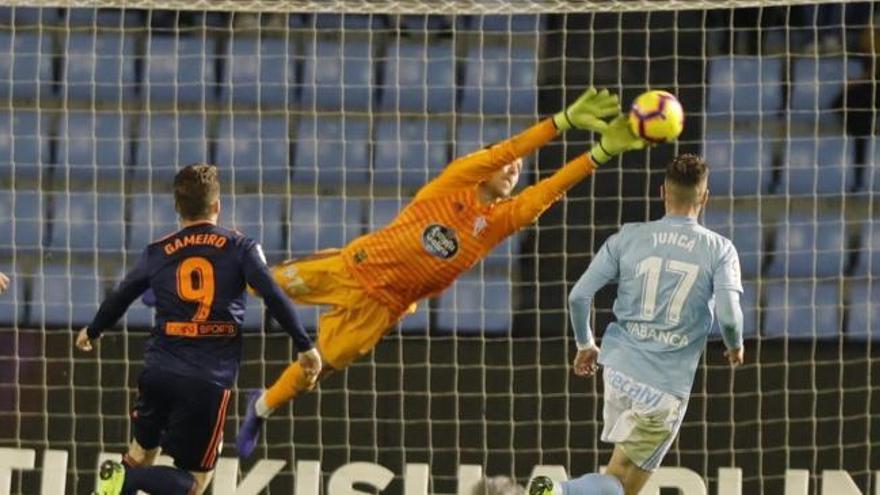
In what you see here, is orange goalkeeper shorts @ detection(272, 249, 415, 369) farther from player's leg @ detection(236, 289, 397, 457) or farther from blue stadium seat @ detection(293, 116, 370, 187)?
blue stadium seat @ detection(293, 116, 370, 187)

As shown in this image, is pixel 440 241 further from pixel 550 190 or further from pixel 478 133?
pixel 478 133

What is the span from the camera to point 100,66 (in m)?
10.6

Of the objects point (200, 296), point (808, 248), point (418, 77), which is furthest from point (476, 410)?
point (200, 296)

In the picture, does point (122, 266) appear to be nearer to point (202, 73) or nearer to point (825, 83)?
point (202, 73)

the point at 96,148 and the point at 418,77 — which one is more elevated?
the point at 418,77

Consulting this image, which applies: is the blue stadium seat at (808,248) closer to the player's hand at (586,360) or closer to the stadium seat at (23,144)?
the player's hand at (586,360)

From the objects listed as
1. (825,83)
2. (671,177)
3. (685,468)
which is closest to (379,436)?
(685,468)

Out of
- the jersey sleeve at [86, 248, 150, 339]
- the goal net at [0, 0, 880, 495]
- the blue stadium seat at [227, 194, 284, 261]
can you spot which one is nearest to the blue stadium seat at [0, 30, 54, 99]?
the goal net at [0, 0, 880, 495]

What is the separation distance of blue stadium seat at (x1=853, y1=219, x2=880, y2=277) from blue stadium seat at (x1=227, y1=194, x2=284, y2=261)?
8.86ft

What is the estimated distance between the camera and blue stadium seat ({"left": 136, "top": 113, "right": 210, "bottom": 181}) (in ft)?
34.4

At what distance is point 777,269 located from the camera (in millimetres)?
10234

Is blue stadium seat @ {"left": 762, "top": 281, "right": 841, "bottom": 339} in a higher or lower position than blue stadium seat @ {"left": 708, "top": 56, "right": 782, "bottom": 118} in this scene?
lower

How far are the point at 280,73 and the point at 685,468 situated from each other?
2677 mm

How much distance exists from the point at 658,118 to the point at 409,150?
9.02 feet
